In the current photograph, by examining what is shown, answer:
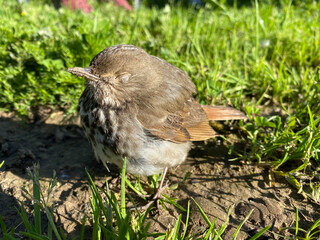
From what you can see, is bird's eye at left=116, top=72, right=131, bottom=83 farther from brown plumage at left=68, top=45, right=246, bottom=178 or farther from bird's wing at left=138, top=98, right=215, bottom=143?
bird's wing at left=138, top=98, right=215, bottom=143

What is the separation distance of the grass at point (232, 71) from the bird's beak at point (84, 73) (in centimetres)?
127

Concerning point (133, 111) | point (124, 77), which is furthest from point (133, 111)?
point (124, 77)

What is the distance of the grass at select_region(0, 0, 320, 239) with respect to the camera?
2.98 meters

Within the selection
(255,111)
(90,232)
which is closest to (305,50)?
(255,111)

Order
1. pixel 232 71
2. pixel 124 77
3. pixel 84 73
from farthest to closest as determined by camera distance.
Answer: pixel 232 71, pixel 124 77, pixel 84 73

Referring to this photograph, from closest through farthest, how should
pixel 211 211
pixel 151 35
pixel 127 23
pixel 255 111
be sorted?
pixel 211 211 < pixel 255 111 < pixel 151 35 < pixel 127 23

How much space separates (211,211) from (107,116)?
3.97 feet

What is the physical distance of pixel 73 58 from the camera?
151 inches

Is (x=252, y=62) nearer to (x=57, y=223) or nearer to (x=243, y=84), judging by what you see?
(x=243, y=84)

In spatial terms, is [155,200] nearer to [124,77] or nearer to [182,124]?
[182,124]

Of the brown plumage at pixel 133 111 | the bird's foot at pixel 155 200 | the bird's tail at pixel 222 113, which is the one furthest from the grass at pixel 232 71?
the bird's foot at pixel 155 200

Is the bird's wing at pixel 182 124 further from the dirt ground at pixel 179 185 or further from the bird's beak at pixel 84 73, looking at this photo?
the bird's beak at pixel 84 73

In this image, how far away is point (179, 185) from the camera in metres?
2.96

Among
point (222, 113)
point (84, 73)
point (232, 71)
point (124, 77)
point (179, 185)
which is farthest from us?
point (232, 71)
